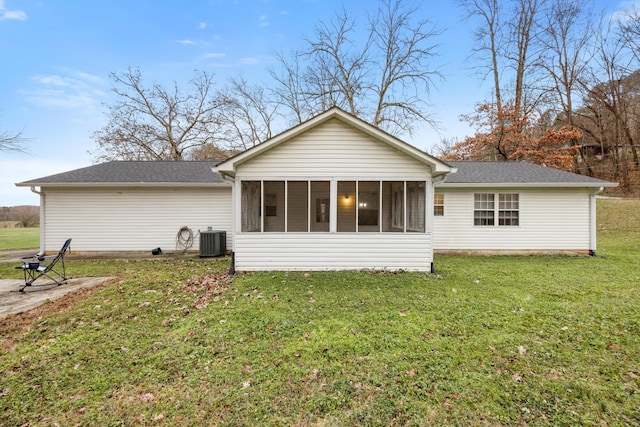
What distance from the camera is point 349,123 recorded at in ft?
23.5

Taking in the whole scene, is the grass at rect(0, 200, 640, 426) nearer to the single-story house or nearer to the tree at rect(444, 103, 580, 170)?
the single-story house

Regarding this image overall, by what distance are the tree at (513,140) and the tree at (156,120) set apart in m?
19.5

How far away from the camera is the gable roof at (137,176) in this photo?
9.66 metres

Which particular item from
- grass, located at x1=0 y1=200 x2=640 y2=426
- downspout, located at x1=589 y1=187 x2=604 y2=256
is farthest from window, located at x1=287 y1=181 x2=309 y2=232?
downspout, located at x1=589 y1=187 x2=604 y2=256

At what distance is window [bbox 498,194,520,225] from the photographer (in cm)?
992

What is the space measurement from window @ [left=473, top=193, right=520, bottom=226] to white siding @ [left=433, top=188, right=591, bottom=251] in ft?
0.49

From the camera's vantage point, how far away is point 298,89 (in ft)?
67.5

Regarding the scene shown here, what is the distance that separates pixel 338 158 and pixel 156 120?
1940 cm

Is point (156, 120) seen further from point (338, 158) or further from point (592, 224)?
point (592, 224)

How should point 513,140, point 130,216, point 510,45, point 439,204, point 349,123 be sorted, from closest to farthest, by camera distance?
1. point 349,123
2. point 439,204
3. point 130,216
4. point 513,140
5. point 510,45

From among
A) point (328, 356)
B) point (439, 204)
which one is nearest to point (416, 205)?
point (439, 204)

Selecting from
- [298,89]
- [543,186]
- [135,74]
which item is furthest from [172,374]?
[135,74]

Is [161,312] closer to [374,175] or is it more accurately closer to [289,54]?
[374,175]

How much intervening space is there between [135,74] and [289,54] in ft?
37.1
